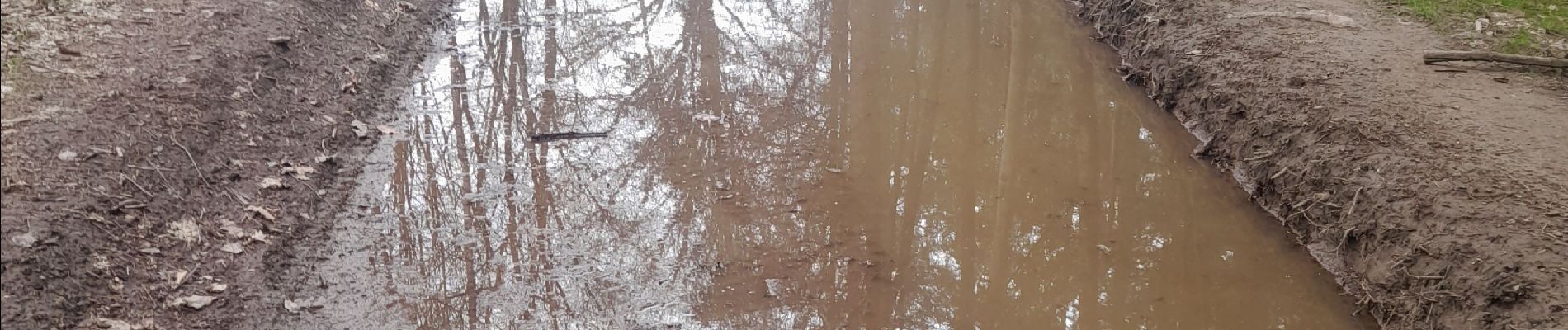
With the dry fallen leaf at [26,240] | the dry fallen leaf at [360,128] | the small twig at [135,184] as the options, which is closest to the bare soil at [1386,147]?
the dry fallen leaf at [360,128]

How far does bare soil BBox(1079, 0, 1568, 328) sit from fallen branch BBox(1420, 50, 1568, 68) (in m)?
0.07

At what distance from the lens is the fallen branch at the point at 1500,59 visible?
5.84 m

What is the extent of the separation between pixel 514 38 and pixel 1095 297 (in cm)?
490

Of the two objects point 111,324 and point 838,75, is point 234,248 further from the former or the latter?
point 838,75

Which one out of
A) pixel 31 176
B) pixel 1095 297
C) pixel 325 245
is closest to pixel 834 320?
pixel 1095 297

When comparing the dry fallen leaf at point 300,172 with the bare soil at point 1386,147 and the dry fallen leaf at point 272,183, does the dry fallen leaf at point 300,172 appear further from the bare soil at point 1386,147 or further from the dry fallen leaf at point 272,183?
the bare soil at point 1386,147

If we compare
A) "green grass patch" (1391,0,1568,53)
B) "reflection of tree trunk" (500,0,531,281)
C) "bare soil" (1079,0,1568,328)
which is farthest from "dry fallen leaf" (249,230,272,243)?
"green grass patch" (1391,0,1568,53)

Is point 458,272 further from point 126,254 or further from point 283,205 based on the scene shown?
point 126,254

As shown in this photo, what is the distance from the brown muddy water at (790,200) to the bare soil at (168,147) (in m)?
0.31

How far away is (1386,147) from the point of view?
5367 mm

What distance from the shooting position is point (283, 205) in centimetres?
512

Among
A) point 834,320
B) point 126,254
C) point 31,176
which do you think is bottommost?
point 834,320

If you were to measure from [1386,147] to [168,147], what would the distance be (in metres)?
6.43

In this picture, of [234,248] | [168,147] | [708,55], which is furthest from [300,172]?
[708,55]
